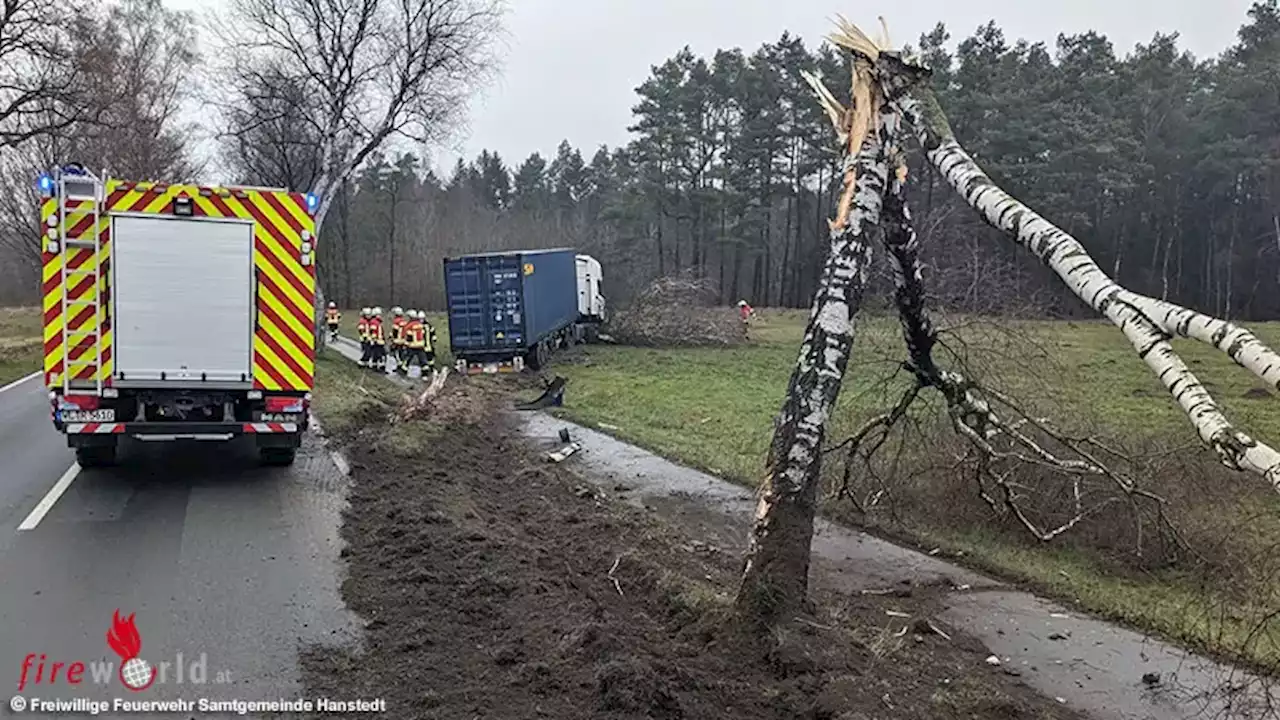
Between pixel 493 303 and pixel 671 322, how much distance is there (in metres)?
10.3

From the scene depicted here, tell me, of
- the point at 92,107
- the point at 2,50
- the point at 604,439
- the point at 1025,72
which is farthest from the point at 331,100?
the point at 1025,72

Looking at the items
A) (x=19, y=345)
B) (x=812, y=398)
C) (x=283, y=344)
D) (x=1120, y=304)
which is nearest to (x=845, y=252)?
(x=812, y=398)

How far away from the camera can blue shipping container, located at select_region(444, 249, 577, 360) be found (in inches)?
977

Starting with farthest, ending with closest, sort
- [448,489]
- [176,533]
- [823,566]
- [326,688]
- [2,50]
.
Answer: [2,50], [448,489], [823,566], [176,533], [326,688]

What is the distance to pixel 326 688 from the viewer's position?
4754 millimetres

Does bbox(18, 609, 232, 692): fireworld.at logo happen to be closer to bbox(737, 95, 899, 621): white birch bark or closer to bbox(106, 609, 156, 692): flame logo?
bbox(106, 609, 156, 692): flame logo

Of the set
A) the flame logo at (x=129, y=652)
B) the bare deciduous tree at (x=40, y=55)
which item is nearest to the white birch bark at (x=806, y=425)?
the flame logo at (x=129, y=652)

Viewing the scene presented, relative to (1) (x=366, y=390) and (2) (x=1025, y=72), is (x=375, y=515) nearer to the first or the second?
(1) (x=366, y=390)

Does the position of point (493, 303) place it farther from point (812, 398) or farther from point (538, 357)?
point (812, 398)

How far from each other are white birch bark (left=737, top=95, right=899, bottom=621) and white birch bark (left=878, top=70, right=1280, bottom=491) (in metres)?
0.34

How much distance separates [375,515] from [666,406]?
424 inches

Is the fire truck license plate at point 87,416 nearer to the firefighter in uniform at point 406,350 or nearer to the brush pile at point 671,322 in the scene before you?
the firefighter in uniform at point 406,350

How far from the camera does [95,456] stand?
31.6 feet

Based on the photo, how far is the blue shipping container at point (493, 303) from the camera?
24.8m
